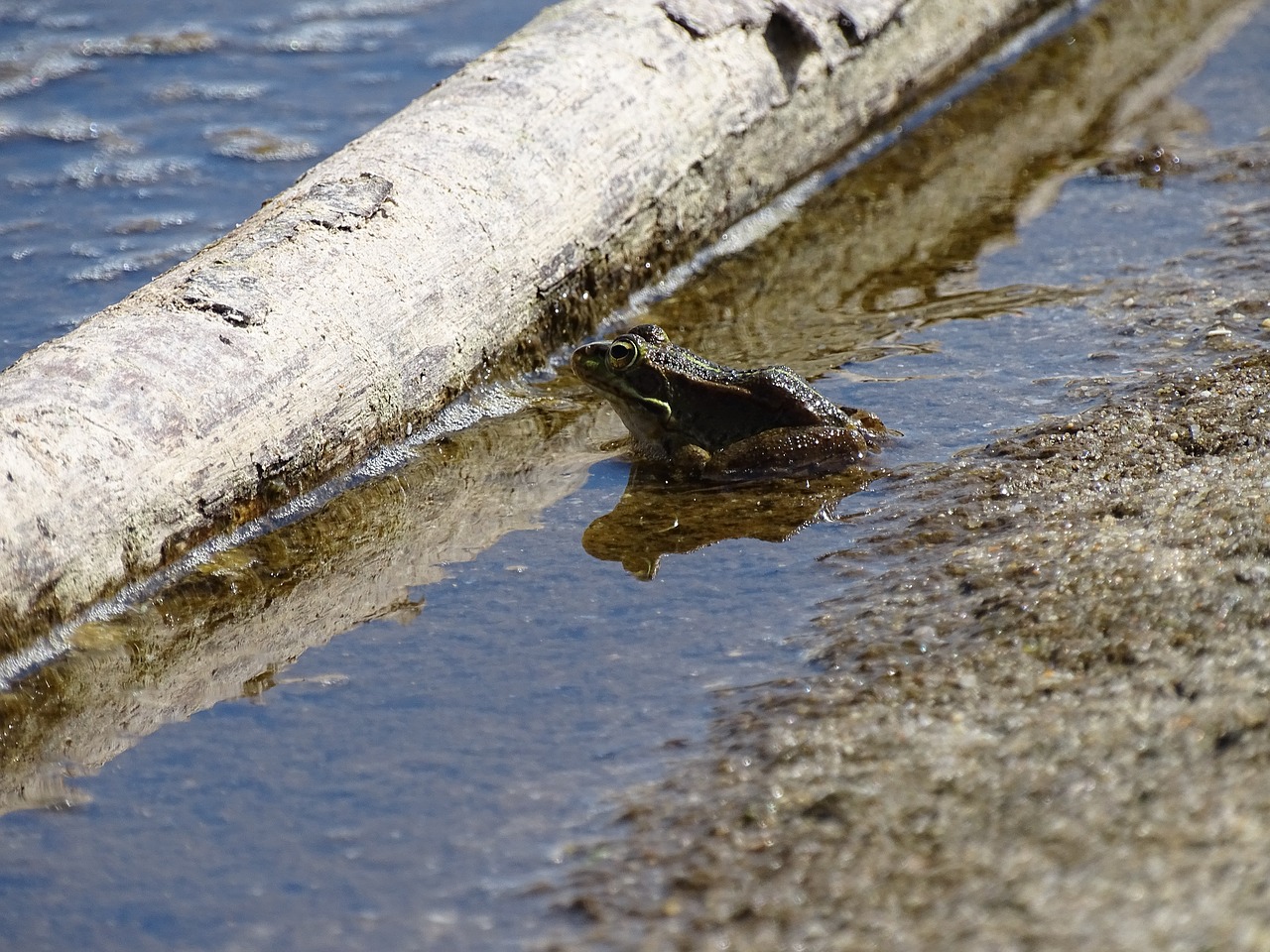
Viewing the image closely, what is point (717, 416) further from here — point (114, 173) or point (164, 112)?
point (164, 112)

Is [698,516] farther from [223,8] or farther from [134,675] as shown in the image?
[223,8]

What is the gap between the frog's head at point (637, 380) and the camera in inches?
174

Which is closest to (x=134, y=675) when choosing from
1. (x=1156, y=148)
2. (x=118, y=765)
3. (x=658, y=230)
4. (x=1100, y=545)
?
(x=118, y=765)

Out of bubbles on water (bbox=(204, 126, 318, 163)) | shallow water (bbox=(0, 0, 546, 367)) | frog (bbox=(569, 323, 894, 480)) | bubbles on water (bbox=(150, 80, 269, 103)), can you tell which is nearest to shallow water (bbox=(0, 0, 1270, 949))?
frog (bbox=(569, 323, 894, 480))

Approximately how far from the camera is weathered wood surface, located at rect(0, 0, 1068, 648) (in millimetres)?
3637

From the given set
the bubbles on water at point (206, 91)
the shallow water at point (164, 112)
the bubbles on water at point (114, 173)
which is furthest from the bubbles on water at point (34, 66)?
the bubbles on water at point (114, 173)

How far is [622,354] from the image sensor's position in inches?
176

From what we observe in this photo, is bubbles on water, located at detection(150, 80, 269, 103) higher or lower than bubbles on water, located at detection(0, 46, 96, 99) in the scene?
lower

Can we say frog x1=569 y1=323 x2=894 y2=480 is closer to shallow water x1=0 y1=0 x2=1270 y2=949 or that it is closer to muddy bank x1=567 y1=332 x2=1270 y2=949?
shallow water x1=0 y1=0 x2=1270 y2=949

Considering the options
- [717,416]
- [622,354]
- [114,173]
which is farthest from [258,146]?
[717,416]

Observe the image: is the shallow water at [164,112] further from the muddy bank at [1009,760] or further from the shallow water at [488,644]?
the muddy bank at [1009,760]

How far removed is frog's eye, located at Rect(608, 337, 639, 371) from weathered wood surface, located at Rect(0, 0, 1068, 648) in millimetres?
601

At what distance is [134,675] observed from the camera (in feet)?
11.5

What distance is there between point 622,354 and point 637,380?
99 mm
